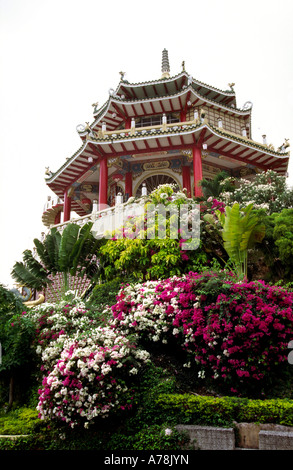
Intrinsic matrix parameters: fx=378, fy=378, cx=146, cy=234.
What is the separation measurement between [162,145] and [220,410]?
567 inches

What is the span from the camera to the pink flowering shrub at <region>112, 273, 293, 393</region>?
604cm

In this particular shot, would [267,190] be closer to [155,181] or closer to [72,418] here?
[155,181]

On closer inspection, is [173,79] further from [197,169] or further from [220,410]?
[220,410]

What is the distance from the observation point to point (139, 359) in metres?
6.33

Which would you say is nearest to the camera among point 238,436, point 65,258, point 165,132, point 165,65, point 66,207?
point 238,436

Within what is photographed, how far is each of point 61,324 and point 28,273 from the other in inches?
248

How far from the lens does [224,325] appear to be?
6.25 metres

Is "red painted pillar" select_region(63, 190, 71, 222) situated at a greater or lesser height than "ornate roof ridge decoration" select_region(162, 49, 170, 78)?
lesser

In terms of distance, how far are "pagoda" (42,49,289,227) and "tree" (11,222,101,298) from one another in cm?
423

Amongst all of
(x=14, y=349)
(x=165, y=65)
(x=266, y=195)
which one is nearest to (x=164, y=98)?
(x=165, y=65)

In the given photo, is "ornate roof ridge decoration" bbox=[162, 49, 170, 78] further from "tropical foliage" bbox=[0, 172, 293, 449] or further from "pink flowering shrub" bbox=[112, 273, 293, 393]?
"pink flowering shrub" bbox=[112, 273, 293, 393]

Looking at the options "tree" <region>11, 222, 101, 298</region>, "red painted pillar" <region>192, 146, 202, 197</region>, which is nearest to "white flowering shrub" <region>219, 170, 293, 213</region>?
"red painted pillar" <region>192, 146, 202, 197</region>

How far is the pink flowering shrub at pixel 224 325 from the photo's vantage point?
19.8 ft
